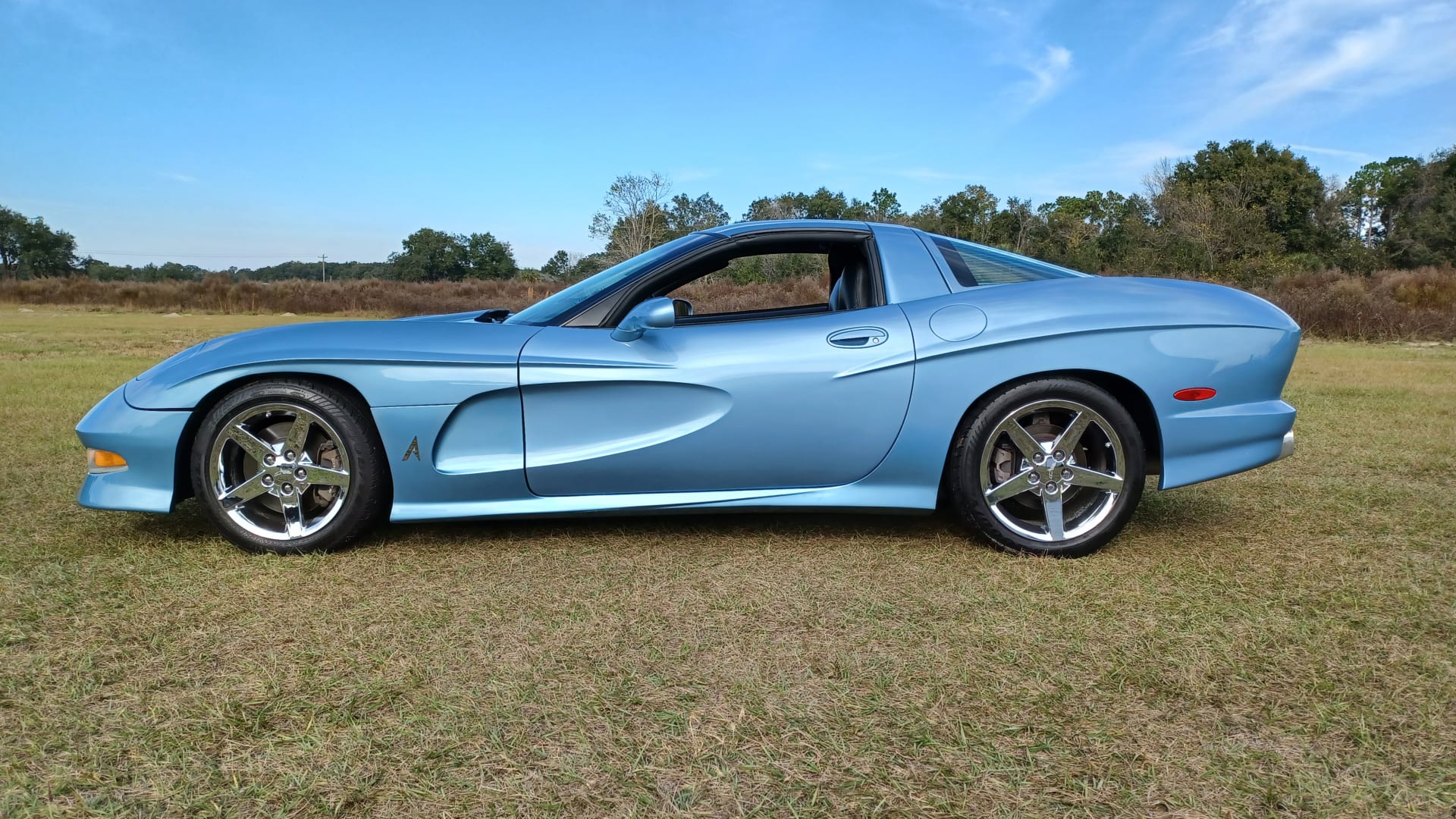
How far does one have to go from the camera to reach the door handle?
3.01 meters

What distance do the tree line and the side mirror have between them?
86.2ft

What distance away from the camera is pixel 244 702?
195cm

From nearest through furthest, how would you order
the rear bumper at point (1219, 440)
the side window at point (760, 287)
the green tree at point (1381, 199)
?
the rear bumper at point (1219, 440), the side window at point (760, 287), the green tree at point (1381, 199)

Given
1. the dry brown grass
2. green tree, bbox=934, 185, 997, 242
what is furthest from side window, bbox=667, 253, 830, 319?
green tree, bbox=934, 185, 997, 242

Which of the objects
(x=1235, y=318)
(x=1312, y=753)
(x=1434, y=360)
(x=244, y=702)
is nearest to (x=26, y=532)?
(x=244, y=702)

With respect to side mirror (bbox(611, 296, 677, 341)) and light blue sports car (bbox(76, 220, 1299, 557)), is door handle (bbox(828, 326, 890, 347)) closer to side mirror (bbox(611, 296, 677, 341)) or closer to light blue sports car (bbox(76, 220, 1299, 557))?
light blue sports car (bbox(76, 220, 1299, 557))

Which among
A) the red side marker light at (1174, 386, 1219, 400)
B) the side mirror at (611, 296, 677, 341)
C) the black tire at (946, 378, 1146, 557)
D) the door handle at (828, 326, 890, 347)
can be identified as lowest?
the black tire at (946, 378, 1146, 557)

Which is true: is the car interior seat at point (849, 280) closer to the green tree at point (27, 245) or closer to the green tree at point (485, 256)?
the green tree at point (485, 256)

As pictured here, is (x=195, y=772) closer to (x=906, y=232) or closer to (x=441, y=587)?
(x=441, y=587)

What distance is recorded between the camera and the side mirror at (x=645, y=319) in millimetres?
2881

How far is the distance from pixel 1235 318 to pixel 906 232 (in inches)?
48.1

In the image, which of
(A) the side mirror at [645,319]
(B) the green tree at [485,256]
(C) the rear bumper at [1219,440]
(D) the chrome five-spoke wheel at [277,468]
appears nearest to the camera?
(A) the side mirror at [645,319]

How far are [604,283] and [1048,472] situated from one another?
180cm

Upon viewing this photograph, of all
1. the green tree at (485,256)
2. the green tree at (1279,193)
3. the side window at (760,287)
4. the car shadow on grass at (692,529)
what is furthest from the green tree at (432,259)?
the car shadow on grass at (692,529)
